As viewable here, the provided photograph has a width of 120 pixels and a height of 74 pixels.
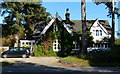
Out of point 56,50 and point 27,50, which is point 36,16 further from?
point 27,50

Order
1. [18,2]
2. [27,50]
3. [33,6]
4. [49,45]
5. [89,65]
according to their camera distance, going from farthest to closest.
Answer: [33,6], [18,2], [49,45], [27,50], [89,65]

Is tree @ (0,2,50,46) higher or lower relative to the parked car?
higher

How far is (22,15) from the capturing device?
36.9 metres

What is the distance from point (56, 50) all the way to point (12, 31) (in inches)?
382

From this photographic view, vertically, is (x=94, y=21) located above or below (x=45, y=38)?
above

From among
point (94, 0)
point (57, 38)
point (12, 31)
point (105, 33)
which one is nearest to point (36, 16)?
point (12, 31)

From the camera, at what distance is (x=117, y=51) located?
74.4 feet

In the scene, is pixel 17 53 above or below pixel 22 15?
below

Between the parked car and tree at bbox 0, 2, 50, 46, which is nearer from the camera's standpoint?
the parked car

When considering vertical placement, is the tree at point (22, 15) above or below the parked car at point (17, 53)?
above

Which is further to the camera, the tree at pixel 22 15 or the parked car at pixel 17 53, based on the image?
the tree at pixel 22 15

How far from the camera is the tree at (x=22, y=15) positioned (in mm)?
36056

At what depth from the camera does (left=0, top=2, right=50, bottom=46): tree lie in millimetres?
36056

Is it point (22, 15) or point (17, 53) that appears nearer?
point (17, 53)
